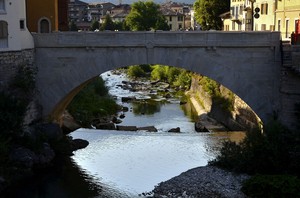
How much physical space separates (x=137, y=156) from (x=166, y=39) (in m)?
6.45

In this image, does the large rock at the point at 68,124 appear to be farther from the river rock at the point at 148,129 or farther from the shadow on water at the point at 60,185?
the shadow on water at the point at 60,185

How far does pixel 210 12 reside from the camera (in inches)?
2108

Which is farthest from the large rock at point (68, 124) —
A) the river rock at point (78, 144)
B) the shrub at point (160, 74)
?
the shrub at point (160, 74)

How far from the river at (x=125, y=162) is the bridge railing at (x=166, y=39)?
5.98 m

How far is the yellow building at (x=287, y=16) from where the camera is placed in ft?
93.6

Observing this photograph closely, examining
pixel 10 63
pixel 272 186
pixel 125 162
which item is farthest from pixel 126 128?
pixel 272 186

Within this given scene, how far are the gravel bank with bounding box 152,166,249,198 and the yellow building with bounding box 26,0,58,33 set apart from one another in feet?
43.5

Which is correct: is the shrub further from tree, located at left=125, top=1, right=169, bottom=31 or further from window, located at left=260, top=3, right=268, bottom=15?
window, located at left=260, top=3, right=268, bottom=15

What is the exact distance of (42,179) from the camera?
2266 centimetres

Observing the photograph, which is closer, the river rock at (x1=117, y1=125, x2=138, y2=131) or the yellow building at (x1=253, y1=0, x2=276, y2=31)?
the river rock at (x1=117, y1=125, x2=138, y2=131)

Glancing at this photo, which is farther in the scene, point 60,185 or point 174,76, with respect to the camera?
point 174,76

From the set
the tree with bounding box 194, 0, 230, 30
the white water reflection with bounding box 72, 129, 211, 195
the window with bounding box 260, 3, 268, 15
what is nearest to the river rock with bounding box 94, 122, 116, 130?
the white water reflection with bounding box 72, 129, 211, 195

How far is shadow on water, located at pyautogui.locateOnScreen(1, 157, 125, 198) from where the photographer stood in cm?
2084

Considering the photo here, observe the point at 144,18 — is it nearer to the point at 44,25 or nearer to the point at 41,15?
the point at 44,25
